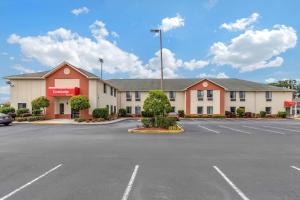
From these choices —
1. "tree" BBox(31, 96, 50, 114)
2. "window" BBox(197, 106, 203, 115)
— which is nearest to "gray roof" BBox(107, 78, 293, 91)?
"window" BBox(197, 106, 203, 115)

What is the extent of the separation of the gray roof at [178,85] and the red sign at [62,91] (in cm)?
1627

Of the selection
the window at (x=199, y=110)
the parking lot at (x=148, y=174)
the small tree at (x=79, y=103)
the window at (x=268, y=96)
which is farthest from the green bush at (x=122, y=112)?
the parking lot at (x=148, y=174)

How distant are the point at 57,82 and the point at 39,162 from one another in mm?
28576

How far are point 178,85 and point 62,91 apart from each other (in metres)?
25.0

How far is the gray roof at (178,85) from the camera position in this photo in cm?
4994

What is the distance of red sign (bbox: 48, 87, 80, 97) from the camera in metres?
33.8

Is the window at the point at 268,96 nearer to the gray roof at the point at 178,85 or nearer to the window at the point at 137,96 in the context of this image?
the gray roof at the point at 178,85

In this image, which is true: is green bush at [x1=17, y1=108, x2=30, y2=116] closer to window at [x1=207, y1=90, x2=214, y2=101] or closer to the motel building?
the motel building

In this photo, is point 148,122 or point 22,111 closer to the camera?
point 148,122

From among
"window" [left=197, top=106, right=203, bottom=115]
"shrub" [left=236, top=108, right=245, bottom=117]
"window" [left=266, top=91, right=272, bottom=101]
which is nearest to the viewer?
"shrub" [left=236, top=108, right=245, bottom=117]

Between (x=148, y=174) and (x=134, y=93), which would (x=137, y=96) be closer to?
(x=134, y=93)

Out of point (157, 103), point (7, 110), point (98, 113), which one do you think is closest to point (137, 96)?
point (98, 113)

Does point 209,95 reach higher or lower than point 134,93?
lower

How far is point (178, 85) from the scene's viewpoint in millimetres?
52031
